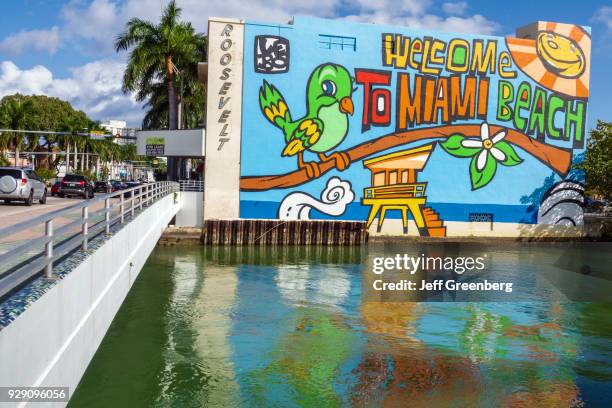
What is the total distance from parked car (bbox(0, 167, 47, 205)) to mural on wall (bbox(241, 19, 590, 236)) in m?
11.5

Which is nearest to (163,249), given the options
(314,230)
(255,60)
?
(314,230)

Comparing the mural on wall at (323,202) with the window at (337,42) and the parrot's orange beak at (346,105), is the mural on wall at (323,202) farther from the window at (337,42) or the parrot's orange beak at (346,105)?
the window at (337,42)

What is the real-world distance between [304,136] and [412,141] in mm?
6782

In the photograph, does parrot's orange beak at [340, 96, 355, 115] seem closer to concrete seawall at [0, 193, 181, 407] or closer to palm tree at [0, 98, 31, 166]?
concrete seawall at [0, 193, 181, 407]

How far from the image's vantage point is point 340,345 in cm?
1531

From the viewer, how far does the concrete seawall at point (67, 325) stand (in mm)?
5367

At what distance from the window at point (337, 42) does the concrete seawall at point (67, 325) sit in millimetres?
26886

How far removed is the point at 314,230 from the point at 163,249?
28.8ft

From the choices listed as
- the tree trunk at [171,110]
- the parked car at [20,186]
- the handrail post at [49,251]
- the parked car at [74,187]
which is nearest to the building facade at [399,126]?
the parked car at [20,186]

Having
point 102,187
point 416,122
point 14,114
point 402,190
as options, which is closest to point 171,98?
point 102,187

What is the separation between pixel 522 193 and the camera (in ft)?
134

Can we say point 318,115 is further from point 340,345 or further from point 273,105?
point 340,345

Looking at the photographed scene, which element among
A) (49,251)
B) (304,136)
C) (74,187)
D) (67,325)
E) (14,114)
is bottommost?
(67,325)

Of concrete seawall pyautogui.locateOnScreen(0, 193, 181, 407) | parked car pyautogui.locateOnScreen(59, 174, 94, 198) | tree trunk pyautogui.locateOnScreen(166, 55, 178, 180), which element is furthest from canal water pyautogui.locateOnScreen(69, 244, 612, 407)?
tree trunk pyautogui.locateOnScreen(166, 55, 178, 180)
